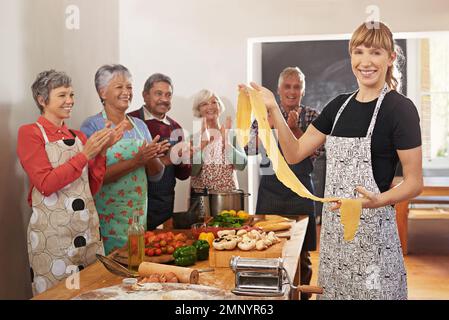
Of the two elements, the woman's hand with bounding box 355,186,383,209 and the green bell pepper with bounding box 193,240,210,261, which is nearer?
the woman's hand with bounding box 355,186,383,209

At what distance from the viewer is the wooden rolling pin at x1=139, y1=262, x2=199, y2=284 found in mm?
1405

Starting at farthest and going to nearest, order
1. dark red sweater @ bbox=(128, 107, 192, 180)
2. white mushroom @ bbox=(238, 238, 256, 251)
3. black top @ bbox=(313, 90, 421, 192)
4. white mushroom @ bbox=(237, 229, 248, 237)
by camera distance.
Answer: dark red sweater @ bbox=(128, 107, 192, 180) < white mushroom @ bbox=(237, 229, 248, 237) < white mushroom @ bbox=(238, 238, 256, 251) < black top @ bbox=(313, 90, 421, 192)

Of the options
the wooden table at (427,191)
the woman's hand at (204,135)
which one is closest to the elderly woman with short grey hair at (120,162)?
the woman's hand at (204,135)

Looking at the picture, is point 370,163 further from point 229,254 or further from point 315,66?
point 315,66

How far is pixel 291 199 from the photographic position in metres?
2.70

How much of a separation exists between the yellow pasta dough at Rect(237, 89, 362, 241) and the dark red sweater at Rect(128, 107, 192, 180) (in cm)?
58

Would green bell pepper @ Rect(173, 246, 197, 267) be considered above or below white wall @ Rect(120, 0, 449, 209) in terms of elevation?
below

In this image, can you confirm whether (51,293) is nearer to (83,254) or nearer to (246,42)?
(83,254)

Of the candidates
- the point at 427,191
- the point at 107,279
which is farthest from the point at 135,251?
the point at 427,191

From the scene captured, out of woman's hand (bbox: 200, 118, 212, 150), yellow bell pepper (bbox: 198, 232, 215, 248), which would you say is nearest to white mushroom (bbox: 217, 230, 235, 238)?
yellow bell pepper (bbox: 198, 232, 215, 248)

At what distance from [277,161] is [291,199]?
0.99 m

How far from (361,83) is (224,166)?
102 cm

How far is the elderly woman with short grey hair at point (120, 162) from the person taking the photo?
2232 millimetres

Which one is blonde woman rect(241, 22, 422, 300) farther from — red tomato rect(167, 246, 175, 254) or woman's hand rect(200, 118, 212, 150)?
woman's hand rect(200, 118, 212, 150)
